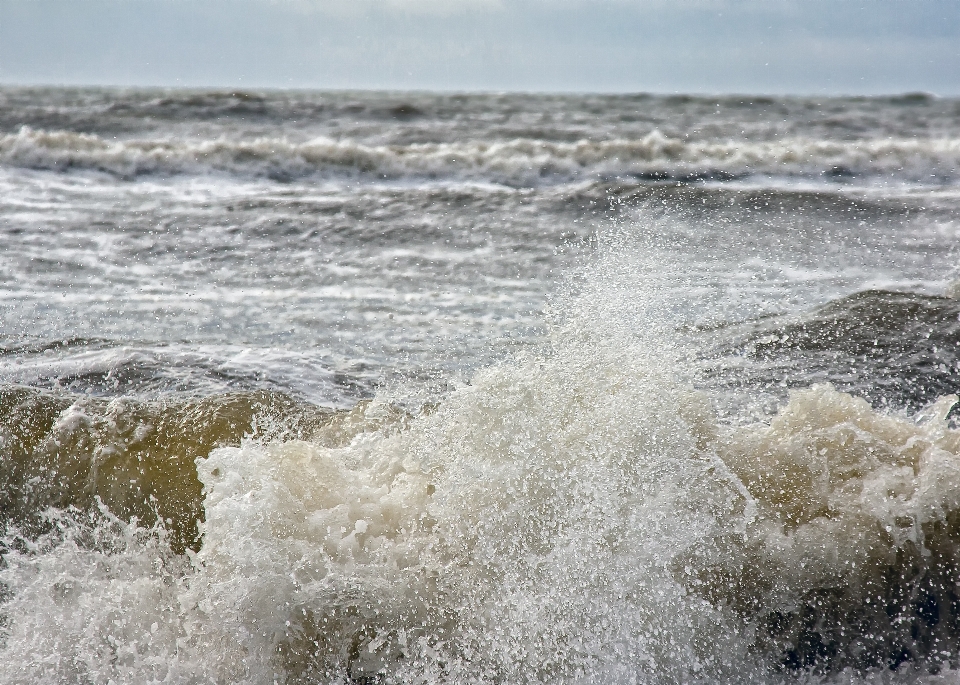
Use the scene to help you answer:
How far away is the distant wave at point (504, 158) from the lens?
7.87 metres

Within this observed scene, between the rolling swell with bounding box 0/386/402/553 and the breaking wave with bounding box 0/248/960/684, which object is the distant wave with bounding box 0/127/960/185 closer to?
the rolling swell with bounding box 0/386/402/553

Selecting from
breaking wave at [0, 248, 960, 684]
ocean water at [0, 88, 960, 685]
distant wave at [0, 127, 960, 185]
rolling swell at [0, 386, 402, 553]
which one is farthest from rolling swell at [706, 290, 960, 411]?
distant wave at [0, 127, 960, 185]

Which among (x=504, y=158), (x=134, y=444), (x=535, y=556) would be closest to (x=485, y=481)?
(x=535, y=556)

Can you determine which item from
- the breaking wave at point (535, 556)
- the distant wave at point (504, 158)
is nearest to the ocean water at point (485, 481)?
the breaking wave at point (535, 556)

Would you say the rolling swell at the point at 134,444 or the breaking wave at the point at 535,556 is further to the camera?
the rolling swell at the point at 134,444

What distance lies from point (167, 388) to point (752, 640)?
1963mm

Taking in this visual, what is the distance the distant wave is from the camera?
7.87 meters

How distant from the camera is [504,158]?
320 inches

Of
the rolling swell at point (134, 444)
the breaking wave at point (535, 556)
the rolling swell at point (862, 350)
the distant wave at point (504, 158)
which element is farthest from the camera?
the distant wave at point (504, 158)

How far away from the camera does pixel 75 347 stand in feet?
10.6

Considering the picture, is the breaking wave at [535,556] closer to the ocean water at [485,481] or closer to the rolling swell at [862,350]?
the ocean water at [485,481]

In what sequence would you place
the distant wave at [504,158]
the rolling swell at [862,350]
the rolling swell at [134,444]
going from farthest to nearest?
the distant wave at [504,158]
the rolling swell at [862,350]
the rolling swell at [134,444]

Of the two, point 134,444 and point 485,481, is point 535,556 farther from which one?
→ point 134,444

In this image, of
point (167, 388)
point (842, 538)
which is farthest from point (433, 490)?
point (167, 388)
